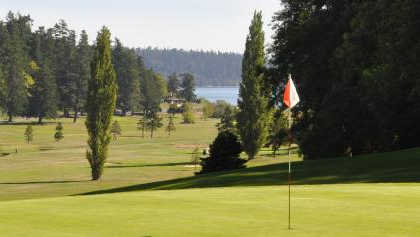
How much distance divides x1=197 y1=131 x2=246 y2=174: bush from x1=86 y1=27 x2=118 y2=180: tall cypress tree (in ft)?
81.0

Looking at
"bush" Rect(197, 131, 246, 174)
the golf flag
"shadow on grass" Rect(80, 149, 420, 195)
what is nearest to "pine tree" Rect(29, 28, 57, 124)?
"bush" Rect(197, 131, 246, 174)

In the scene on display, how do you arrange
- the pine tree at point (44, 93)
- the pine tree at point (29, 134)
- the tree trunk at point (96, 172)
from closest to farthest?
1. the tree trunk at point (96, 172)
2. the pine tree at point (29, 134)
3. the pine tree at point (44, 93)

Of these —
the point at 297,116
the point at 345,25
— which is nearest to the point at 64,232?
the point at 345,25

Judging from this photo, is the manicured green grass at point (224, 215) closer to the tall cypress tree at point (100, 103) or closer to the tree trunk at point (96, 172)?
the tree trunk at point (96, 172)

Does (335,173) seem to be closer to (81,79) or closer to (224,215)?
(224,215)

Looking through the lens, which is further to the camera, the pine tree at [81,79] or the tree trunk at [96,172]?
the pine tree at [81,79]

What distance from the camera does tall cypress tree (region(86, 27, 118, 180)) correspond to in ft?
235

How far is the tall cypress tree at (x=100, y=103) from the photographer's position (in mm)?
71562

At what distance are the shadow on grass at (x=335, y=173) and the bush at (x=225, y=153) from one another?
6.95 metres

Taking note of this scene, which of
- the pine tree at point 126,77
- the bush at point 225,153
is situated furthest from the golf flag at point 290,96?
the pine tree at point 126,77

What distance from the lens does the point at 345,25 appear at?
49031 mm

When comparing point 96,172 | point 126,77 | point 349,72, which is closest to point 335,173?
point 349,72

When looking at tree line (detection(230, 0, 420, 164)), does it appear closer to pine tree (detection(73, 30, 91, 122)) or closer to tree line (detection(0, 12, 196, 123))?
tree line (detection(0, 12, 196, 123))

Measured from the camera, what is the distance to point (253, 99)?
89.2m
